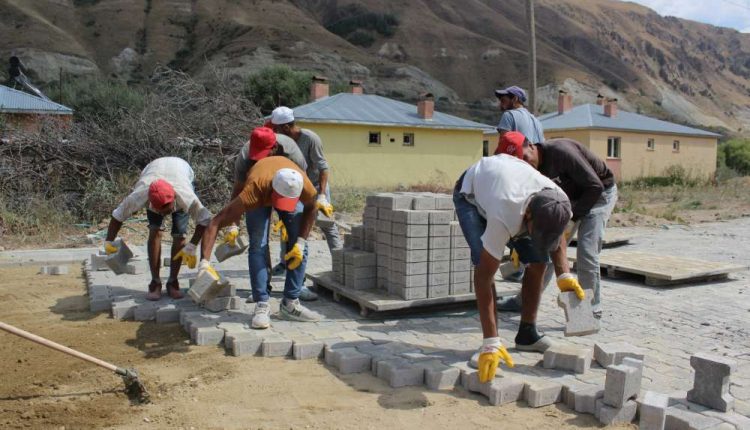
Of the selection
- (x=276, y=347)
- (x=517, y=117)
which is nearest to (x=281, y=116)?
(x=517, y=117)

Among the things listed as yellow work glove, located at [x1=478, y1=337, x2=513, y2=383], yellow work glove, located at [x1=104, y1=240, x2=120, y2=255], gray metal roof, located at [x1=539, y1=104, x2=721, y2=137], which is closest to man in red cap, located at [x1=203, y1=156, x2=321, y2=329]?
yellow work glove, located at [x1=104, y1=240, x2=120, y2=255]

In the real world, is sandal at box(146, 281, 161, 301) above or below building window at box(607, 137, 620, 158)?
below

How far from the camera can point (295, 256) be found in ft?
15.7

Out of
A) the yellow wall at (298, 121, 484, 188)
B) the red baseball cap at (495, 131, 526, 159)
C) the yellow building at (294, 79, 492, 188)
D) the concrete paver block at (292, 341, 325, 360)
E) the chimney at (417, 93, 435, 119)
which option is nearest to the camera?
the red baseball cap at (495, 131, 526, 159)

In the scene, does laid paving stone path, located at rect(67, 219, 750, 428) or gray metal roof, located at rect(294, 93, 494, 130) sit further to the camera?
gray metal roof, located at rect(294, 93, 494, 130)

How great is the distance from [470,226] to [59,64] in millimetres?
50305

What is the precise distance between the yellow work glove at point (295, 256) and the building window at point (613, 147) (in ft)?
86.8

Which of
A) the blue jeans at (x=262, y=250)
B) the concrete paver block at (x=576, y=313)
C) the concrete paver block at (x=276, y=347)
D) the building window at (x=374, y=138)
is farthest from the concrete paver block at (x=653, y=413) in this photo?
the building window at (x=374, y=138)

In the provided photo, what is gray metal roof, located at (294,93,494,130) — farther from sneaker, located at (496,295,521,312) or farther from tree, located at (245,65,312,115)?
sneaker, located at (496,295,521,312)

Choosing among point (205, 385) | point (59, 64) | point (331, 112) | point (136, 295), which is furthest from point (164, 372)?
point (59, 64)

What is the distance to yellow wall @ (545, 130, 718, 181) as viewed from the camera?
27.8 m

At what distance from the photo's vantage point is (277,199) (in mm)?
4605

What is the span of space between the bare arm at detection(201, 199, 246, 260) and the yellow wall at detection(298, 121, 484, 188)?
17199mm

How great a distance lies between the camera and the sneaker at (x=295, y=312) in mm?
4961
